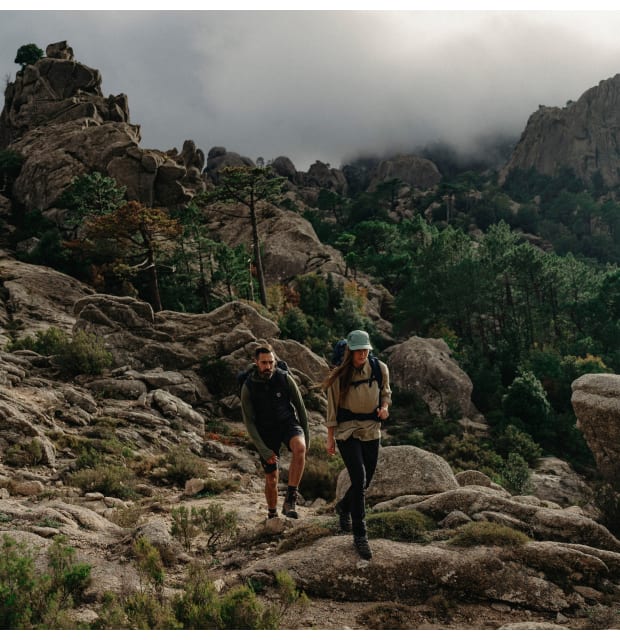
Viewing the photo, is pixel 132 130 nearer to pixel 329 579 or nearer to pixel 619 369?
pixel 619 369

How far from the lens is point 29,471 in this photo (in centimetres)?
870

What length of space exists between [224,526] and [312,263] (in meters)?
41.3

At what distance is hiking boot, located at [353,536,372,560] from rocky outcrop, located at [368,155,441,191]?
428 feet

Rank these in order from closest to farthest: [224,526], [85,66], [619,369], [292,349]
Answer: [224,526]
[292,349]
[619,369]
[85,66]

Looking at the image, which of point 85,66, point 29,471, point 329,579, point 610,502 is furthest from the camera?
point 85,66

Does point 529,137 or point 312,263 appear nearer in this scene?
point 312,263

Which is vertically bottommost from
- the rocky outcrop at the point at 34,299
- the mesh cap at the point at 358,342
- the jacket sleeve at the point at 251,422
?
the jacket sleeve at the point at 251,422

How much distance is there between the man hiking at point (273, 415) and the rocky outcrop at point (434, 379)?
26.6m

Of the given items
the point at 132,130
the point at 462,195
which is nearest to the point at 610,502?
the point at 132,130

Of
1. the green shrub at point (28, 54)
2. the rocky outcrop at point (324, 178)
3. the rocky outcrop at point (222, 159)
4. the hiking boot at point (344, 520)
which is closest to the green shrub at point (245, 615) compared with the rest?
the hiking boot at point (344, 520)

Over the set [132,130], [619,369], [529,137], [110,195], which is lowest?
[619,369]

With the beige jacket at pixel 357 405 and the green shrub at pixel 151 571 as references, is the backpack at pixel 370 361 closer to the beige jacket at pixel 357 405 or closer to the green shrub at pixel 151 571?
the beige jacket at pixel 357 405

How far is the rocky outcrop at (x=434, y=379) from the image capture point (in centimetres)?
3219

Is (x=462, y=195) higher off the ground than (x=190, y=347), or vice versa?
(x=462, y=195)
